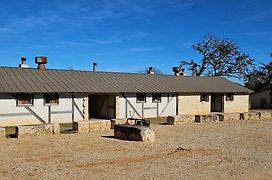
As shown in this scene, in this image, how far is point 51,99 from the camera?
21.3m

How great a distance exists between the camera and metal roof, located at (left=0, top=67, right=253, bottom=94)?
20856mm

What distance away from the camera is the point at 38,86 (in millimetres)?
20953

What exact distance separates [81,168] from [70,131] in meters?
8.22

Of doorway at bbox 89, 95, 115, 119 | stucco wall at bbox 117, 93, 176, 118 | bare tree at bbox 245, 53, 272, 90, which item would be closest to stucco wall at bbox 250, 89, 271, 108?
bare tree at bbox 245, 53, 272, 90

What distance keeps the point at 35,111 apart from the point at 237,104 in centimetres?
1952

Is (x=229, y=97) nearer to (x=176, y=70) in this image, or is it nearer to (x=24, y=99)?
(x=176, y=70)

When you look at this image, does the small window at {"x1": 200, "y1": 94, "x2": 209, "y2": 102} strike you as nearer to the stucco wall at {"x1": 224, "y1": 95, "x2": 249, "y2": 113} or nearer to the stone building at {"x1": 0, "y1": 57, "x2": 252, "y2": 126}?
the stone building at {"x1": 0, "y1": 57, "x2": 252, "y2": 126}

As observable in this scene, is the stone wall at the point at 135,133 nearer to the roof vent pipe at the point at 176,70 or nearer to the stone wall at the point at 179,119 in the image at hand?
the stone wall at the point at 179,119

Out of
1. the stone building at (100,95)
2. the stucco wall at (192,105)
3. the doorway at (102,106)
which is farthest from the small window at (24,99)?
the stucco wall at (192,105)

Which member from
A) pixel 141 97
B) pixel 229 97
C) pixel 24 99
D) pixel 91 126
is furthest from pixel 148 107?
pixel 229 97

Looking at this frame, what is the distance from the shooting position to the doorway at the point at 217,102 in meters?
31.2

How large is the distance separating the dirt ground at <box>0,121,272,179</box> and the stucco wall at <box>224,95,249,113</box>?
15.1m

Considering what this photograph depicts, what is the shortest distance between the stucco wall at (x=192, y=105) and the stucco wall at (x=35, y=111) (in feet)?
29.4

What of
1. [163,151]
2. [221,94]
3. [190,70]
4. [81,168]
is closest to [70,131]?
[163,151]
